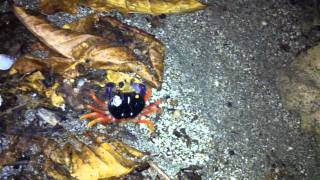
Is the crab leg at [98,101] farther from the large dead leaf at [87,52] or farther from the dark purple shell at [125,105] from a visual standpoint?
the large dead leaf at [87,52]

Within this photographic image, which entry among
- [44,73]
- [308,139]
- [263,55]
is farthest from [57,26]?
[308,139]

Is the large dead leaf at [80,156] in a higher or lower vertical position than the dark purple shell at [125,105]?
lower

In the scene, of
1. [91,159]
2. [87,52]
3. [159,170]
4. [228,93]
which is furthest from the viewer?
[228,93]

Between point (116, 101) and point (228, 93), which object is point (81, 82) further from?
point (228, 93)

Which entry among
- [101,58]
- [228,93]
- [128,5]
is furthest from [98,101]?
[228,93]

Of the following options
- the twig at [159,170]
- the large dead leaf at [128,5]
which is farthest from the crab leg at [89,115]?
the large dead leaf at [128,5]

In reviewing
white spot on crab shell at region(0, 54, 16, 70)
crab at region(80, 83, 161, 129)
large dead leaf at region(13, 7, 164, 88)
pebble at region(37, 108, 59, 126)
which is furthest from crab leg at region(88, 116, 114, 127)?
white spot on crab shell at region(0, 54, 16, 70)

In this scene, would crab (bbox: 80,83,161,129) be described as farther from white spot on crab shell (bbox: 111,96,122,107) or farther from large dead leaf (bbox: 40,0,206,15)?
large dead leaf (bbox: 40,0,206,15)
